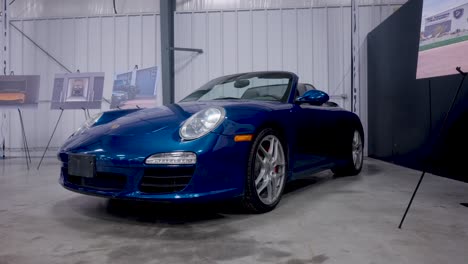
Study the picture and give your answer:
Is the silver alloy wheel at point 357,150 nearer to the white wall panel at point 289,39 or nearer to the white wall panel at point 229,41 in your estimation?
the white wall panel at point 289,39

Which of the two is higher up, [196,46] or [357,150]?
[196,46]

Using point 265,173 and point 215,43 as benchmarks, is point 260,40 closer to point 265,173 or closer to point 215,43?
point 215,43

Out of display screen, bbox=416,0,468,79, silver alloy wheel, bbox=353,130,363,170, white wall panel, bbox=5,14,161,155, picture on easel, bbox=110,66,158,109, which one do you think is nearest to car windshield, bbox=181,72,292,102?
display screen, bbox=416,0,468,79

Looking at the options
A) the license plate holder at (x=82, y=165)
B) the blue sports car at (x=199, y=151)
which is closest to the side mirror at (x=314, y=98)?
the blue sports car at (x=199, y=151)

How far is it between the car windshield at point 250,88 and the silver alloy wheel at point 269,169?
0.47 meters

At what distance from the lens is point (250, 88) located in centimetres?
306

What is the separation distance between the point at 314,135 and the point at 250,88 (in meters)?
0.67

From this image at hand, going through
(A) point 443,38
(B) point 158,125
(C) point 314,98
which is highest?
(A) point 443,38

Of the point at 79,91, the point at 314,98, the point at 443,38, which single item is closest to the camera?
the point at 443,38

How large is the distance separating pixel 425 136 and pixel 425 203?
1877 mm

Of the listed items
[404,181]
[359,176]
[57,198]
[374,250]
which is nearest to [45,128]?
[57,198]

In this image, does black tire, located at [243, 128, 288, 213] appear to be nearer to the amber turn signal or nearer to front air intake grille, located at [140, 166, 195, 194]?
the amber turn signal

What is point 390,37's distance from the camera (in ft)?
17.5

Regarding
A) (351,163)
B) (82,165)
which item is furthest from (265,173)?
(351,163)
